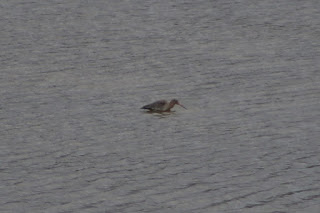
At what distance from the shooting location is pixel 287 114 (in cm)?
2338

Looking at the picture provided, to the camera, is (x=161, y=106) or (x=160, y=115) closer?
(x=161, y=106)

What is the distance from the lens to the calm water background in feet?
58.0

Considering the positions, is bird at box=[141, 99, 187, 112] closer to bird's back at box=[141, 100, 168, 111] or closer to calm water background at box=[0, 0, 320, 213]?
bird's back at box=[141, 100, 168, 111]

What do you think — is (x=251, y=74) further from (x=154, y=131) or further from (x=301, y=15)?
(x=301, y=15)

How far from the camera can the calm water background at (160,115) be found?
696 inches

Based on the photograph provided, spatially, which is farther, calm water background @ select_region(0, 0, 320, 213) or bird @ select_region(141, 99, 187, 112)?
bird @ select_region(141, 99, 187, 112)

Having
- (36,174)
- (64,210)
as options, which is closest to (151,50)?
(36,174)

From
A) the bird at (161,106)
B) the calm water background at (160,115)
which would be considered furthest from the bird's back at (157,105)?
the calm water background at (160,115)

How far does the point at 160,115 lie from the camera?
23906mm

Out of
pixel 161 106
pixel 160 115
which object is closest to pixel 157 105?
pixel 161 106

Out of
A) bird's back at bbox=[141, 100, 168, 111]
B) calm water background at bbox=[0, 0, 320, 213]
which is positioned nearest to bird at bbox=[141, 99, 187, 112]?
bird's back at bbox=[141, 100, 168, 111]

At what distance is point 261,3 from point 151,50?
37.1ft

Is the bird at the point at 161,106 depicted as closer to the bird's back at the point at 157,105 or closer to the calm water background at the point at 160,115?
the bird's back at the point at 157,105

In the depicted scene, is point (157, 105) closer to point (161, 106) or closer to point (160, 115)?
point (161, 106)
